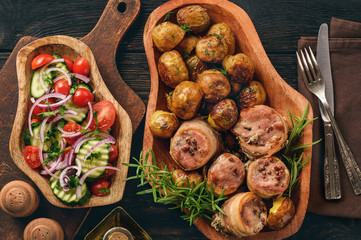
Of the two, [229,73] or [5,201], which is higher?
[229,73]

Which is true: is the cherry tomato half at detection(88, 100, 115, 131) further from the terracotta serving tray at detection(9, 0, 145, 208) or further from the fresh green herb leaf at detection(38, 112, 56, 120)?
the fresh green herb leaf at detection(38, 112, 56, 120)

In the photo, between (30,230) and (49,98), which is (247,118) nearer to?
(49,98)

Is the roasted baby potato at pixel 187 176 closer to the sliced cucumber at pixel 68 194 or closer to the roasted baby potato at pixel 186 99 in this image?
the roasted baby potato at pixel 186 99

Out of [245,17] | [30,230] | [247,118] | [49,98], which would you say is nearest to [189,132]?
[247,118]

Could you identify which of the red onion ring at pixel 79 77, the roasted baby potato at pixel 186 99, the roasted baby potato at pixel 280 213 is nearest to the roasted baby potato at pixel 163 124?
the roasted baby potato at pixel 186 99

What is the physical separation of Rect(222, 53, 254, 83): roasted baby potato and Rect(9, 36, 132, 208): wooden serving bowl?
80 cm

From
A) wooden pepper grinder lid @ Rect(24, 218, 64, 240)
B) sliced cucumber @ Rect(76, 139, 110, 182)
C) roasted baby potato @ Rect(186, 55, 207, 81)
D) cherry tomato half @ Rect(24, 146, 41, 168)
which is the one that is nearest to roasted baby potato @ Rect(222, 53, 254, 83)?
roasted baby potato @ Rect(186, 55, 207, 81)

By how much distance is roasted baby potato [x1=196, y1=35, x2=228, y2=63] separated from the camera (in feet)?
6.34

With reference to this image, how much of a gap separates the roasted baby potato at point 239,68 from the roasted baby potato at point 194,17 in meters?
0.30

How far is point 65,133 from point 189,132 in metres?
0.92

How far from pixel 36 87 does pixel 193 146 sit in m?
1.26

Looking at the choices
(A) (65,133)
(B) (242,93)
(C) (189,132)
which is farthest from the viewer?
(A) (65,133)

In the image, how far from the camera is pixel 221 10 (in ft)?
6.93

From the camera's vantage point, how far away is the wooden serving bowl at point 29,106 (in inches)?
85.3
